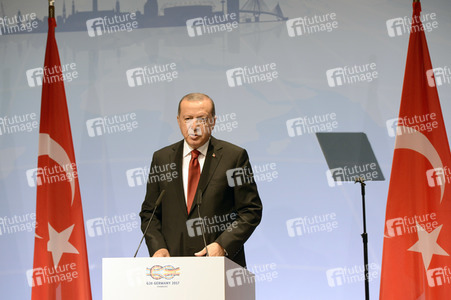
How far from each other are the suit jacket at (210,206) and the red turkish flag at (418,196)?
5.66 ft

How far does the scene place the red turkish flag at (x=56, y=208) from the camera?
4566 millimetres

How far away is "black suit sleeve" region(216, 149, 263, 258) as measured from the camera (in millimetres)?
2916

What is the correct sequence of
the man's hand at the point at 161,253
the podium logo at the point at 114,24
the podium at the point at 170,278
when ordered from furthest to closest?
the podium logo at the point at 114,24 < the man's hand at the point at 161,253 < the podium at the point at 170,278

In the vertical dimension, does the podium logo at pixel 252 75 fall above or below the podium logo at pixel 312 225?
above

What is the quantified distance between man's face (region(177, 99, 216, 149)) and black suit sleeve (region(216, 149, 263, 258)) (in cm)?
23

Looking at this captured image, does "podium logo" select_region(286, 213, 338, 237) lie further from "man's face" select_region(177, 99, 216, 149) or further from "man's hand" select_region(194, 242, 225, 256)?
"man's hand" select_region(194, 242, 225, 256)

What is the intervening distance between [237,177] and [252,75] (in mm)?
2082

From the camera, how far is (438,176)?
448 cm

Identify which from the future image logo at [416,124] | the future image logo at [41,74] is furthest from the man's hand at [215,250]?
the future image logo at [41,74]

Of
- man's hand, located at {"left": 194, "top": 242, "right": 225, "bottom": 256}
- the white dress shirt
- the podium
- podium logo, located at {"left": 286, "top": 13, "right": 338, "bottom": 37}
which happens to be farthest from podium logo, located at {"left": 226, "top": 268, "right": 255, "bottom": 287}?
podium logo, located at {"left": 286, "top": 13, "right": 338, "bottom": 37}

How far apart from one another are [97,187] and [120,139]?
1.42 feet

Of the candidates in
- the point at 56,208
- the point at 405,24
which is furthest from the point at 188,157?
the point at 405,24

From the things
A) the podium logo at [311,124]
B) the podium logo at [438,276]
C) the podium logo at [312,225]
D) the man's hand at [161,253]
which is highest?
the podium logo at [311,124]

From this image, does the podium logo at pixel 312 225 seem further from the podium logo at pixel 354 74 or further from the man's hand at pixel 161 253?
the man's hand at pixel 161 253
